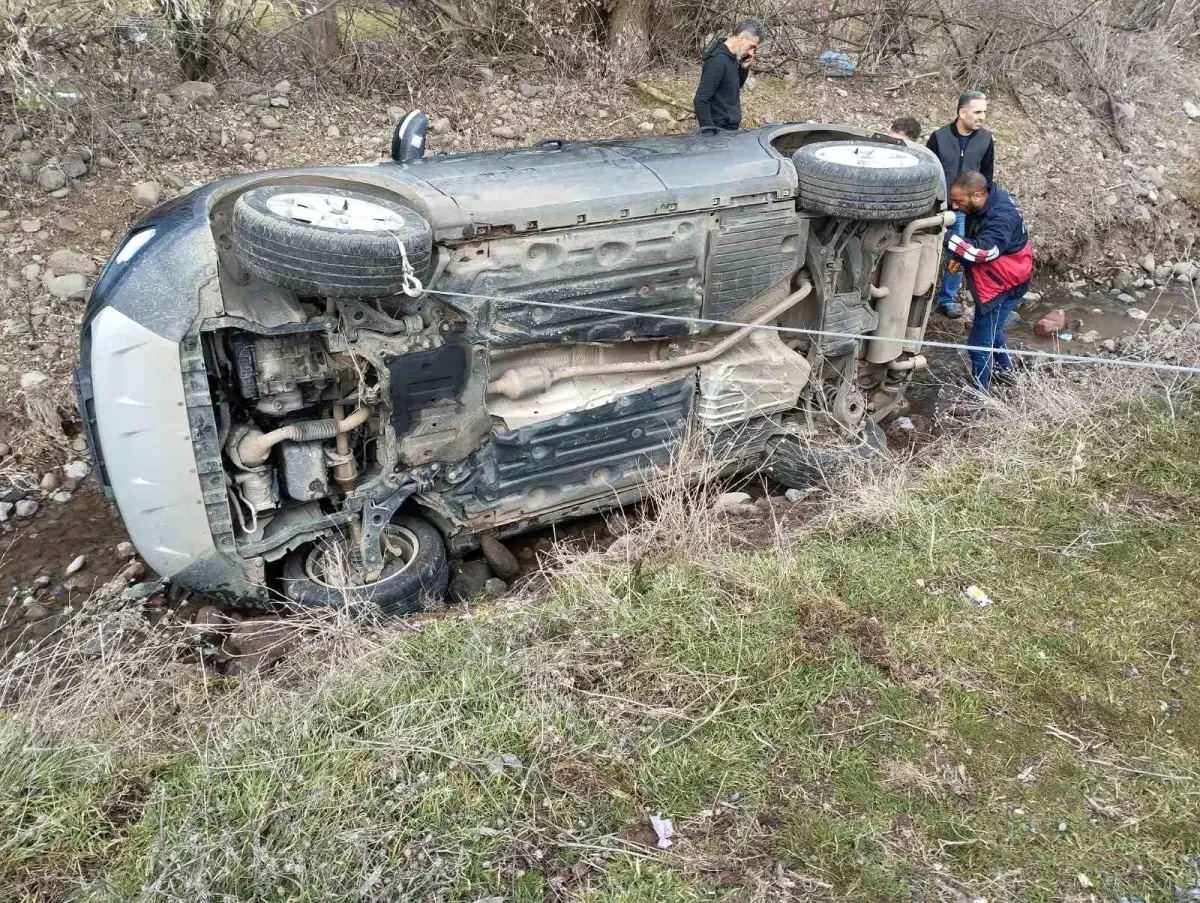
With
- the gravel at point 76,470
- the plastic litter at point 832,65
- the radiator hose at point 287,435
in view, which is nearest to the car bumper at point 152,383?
the radiator hose at point 287,435

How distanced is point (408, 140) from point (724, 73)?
2.63m

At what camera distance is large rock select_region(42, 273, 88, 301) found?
5.64 m

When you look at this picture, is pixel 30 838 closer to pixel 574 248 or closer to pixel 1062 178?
pixel 574 248

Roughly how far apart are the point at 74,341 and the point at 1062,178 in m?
8.61

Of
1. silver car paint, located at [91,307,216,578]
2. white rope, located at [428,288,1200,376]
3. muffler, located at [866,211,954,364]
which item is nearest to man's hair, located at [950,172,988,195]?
muffler, located at [866,211,954,364]

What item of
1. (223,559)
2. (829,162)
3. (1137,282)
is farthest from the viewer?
(1137,282)

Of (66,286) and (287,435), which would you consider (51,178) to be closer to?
(66,286)

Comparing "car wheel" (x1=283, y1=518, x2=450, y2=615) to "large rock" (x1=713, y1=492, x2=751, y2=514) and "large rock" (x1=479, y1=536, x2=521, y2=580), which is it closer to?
"large rock" (x1=479, y1=536, x2=521, y2=580)

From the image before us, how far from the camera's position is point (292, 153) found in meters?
6.84

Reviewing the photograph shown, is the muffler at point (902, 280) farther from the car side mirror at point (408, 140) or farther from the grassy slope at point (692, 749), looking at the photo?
the car side mirror at point (408, 140)

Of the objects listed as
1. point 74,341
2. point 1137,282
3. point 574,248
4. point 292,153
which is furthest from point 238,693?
point 1137,282

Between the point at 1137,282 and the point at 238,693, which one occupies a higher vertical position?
the point at 238,693

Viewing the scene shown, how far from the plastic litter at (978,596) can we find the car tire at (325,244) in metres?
2.50

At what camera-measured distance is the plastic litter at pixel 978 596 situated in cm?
361
